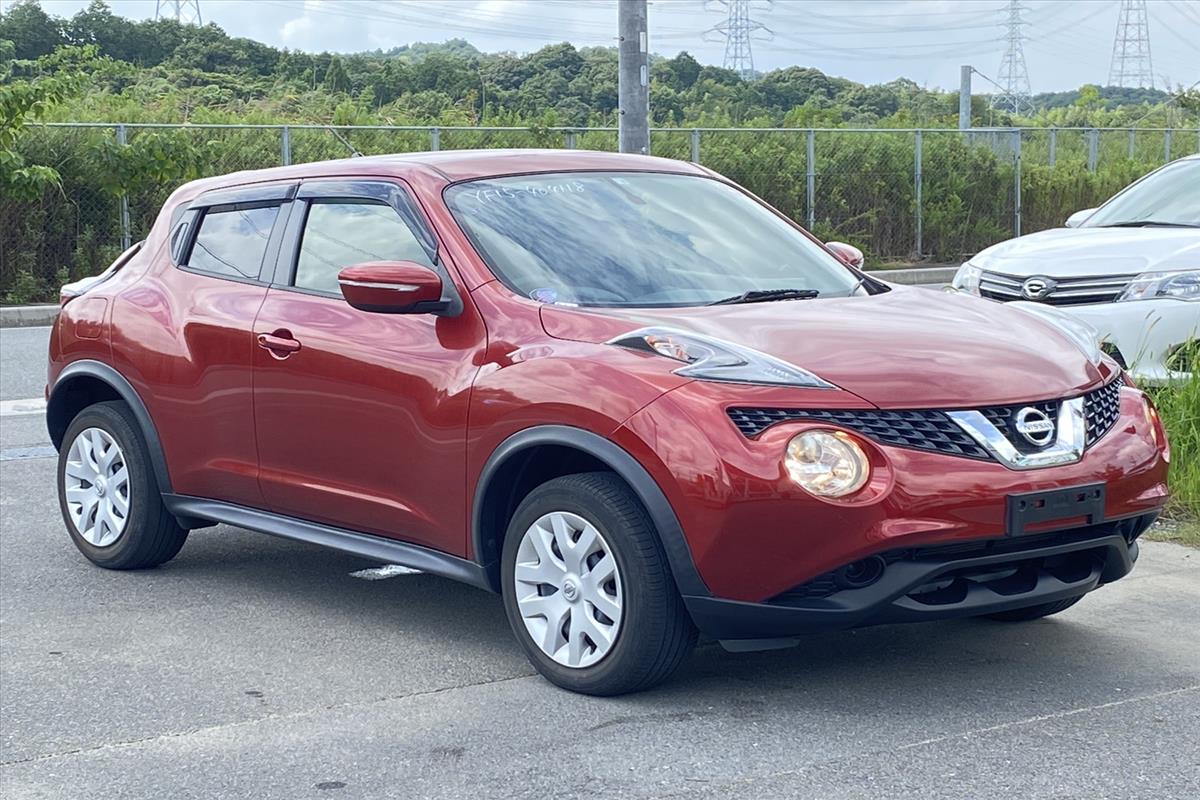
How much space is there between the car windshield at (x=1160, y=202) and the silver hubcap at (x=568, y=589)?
242 inches

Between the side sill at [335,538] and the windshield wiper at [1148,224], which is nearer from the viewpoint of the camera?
the side sill at [335,538]

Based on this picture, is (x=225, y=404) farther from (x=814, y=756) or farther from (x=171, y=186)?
(x=171, y=186)

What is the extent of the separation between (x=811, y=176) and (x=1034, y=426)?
820 inches

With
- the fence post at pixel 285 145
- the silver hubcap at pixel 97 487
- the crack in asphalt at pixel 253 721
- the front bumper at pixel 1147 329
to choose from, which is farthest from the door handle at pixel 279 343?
the fence post at pixel 285 145

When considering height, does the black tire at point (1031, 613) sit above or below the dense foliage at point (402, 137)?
below

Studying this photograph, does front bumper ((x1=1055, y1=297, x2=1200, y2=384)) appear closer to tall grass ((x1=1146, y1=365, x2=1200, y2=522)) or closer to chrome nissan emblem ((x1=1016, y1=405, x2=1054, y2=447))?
Answer: tall grass ((x1=1146, y1=365, x2=1200, y2=522))

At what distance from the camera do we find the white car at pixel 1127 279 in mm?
8250

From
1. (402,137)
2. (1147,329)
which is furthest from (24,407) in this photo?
(402,137)

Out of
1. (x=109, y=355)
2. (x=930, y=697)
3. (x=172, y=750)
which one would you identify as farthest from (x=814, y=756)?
(x=109, y=355)

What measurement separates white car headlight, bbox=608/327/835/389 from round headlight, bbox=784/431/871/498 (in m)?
0.17

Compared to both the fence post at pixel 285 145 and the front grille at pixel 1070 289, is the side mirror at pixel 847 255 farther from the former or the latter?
the fence post at pixel 285 145

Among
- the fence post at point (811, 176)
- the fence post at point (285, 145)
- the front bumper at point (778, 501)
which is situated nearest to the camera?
the front bumper at point (778, 501)

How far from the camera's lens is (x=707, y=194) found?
6.05m

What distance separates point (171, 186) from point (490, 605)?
15991mm
